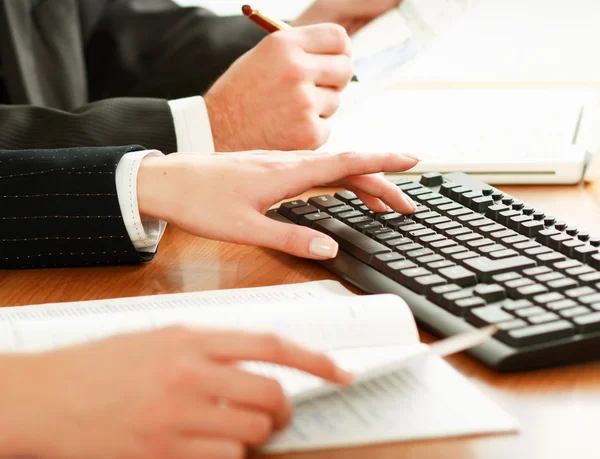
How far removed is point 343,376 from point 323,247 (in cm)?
27

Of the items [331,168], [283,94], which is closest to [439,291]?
[331,168]

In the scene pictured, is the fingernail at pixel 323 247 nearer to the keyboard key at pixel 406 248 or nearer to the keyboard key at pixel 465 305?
the keyboard key at pixel 406 248

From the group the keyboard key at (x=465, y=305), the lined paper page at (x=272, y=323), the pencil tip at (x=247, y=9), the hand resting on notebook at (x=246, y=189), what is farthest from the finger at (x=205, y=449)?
the pencil tip at (x=247, y=9)

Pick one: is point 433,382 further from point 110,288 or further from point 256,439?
point 110,288

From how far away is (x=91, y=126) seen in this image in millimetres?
969

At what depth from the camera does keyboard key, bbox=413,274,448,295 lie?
61cm

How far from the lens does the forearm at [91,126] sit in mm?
960

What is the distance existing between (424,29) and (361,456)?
76cm

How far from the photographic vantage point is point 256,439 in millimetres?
417

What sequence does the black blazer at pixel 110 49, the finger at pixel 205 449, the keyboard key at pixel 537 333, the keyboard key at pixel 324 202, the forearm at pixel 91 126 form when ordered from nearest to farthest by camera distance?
the finger at pixel 205 449, the keyboard key at pixel 537 333, the keyboard key at pixel 324 202, the forearm at pixel 91 126, the black blazer at pixel 110 49

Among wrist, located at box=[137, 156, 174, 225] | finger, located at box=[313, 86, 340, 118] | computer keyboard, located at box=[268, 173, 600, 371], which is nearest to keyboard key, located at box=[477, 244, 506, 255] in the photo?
computer keyboard, located at box=[268, 173, 600, 371]

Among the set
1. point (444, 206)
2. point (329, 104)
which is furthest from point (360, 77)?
point (444, 206)

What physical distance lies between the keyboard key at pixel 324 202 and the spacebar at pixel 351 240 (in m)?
0.04

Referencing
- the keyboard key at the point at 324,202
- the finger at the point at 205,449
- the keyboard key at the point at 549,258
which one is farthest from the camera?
the keyboard key at the point at 324,202
